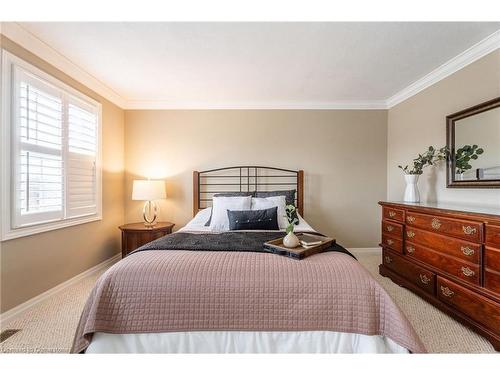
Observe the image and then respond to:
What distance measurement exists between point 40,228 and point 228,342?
6.87 feet

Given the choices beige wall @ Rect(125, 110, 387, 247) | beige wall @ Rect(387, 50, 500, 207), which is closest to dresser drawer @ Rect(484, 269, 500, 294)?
beige wall @ Rect(387, 50, 500, 207)

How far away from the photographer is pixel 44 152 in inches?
85.4

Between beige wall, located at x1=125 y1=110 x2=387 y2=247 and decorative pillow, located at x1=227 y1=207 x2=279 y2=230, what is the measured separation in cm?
113

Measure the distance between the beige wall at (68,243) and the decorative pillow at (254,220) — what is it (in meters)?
1.81

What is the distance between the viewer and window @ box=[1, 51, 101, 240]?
1.87 m

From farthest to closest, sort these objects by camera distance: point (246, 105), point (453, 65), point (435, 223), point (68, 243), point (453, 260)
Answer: point (246, 105)
point (68, 243)
point (453, 65)
point (435, 223)
point (453, 260)

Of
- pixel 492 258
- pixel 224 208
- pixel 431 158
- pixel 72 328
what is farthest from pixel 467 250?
pixel 72 328

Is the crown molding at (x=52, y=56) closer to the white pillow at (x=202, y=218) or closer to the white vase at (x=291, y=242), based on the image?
the white pillow at (x=202, y=218)

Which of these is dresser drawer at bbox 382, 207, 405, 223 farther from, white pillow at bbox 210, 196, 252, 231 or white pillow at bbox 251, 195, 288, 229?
white pillow at bbox 210, 196, 252, 231

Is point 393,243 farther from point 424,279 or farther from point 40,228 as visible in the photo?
point 40,228

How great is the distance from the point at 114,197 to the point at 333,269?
3166mm
